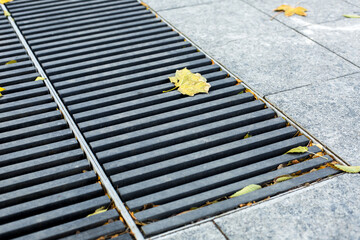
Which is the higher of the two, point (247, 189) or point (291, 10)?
point (291, 10)

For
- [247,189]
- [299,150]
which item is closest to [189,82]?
[299,150]

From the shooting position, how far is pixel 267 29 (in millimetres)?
4027

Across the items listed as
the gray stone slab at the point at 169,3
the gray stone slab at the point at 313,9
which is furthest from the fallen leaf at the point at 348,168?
the gray stone slab at the point at 169,3

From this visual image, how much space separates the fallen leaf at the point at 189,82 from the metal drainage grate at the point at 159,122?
0.06 metres

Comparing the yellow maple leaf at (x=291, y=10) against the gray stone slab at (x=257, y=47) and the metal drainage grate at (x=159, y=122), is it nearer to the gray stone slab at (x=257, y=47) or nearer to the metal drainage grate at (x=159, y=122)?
the gray stone slab at (x=257, y=47)

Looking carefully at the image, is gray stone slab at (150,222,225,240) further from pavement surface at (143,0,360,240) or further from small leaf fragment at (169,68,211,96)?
small leaf fragment at (169,68,211,96)

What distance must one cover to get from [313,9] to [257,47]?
1.29m

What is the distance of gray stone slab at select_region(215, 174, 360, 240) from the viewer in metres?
1.90

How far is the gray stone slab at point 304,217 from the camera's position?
6.22 ft

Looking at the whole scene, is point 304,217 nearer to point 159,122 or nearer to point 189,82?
point 159,122

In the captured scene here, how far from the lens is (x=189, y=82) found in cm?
304

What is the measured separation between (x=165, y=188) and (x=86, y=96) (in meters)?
1.10

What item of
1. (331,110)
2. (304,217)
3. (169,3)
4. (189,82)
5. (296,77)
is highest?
(169,3)

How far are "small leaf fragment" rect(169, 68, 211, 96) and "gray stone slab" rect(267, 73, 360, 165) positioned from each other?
Result: 0.50m
